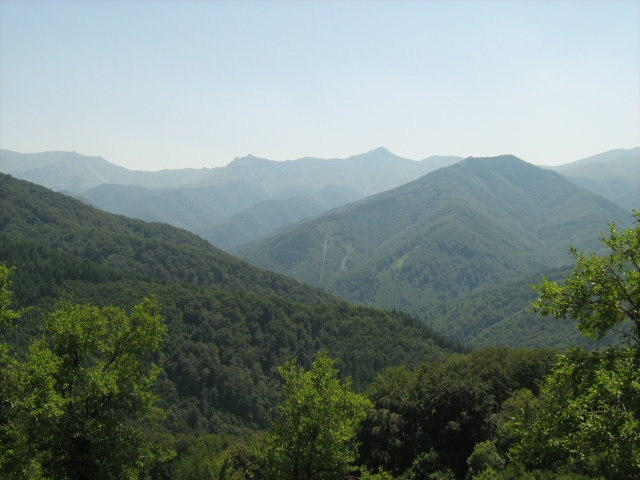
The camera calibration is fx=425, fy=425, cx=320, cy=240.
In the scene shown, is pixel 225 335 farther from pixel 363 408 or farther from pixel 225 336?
pixel 363 408

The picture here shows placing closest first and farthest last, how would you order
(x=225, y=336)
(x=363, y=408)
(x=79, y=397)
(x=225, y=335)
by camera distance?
(x=79, y=397) → (x=363, y=408) → (x=225, y=336) → (x=225, y=335)

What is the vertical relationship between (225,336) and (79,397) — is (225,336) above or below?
below

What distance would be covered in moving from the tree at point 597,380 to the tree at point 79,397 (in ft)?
56.4

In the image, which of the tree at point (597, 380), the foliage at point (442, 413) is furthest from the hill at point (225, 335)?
the tree at point (597, 380)

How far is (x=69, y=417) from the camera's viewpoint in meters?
19.2

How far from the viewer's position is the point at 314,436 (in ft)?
68.0

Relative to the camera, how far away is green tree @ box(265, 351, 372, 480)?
20312 millimetres

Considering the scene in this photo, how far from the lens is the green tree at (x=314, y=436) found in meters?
20.3

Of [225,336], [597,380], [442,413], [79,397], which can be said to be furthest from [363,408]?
[225,336]

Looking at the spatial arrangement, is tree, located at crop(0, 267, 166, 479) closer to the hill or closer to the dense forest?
the dense forest

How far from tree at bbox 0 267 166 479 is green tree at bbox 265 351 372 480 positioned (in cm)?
672

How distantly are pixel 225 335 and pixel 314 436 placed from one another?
147785mm

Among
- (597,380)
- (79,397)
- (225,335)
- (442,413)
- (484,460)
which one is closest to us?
(597,380)

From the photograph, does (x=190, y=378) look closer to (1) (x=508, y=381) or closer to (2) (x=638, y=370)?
(1) (x=508, y=381)
